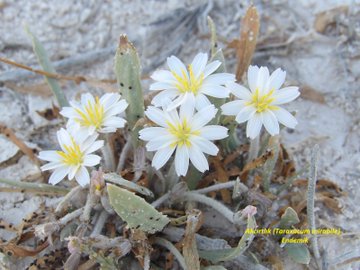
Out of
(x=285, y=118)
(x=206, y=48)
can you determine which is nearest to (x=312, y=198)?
(x=285, y=118)

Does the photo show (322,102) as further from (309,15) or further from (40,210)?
(40,210)

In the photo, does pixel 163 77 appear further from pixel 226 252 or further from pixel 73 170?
pixel 226 252

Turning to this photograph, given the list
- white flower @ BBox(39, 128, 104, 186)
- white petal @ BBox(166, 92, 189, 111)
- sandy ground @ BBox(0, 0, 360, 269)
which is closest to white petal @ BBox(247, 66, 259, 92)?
white petal @ BBox(166, 92, 189, 111)

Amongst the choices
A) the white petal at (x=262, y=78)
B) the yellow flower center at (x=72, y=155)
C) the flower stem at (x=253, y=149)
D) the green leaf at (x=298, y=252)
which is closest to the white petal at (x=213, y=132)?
the white petal at (x=262, y=78)

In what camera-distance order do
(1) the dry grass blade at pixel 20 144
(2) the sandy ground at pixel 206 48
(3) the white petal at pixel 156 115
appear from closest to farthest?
(3) the white petal at pixel 156 115
(1) the dry grass blade at pixel 20 144
(2) the sandy ground at pixel 206 48

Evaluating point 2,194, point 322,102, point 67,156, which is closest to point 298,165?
point 322,102

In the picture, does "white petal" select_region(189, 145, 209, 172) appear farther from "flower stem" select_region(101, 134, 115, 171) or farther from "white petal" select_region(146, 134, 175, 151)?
"flower stem" select_region(101, 134, 115, 171)

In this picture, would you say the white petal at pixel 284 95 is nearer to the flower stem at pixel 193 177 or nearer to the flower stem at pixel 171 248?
the flower stem at pixel 193 177

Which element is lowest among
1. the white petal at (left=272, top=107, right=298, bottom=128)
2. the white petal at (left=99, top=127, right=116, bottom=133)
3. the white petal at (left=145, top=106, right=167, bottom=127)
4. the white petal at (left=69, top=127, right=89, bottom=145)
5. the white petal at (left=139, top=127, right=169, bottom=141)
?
the white petal at (left=69, top=127, right=89, bottom=145)
